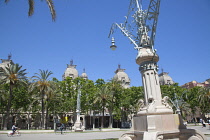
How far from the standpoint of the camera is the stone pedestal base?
6.63 metres

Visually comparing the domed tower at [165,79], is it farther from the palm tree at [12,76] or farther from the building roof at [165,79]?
the palm tree at [12,76]

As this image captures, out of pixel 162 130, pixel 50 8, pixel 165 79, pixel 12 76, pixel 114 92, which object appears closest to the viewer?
pixel 162 130

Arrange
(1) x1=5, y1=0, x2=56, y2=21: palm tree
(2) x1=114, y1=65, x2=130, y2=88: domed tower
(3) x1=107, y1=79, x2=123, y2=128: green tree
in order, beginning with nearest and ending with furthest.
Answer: (1) x1=5, y1=0, x2=56, y2=21: palm tree < (3) x1=107, y1=79, x2=123, y2=128: green tree < (2) x1=114, y1=65, x2=130, y2=88: domed tower

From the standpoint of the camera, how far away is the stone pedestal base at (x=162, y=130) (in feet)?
21.8

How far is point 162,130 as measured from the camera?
22.8ft

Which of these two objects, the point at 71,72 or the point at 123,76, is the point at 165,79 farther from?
the point at 71,72

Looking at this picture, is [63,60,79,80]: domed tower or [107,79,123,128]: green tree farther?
[63,60,79,80]: domed tower

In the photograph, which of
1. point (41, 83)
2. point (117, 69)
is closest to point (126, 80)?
point (117, 69)

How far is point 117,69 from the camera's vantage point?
78.6m

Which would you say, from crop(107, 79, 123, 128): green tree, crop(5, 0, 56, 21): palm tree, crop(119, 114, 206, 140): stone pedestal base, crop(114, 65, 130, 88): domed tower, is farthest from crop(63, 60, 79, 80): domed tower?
crop(119, 114, 206, 140): stone pedestal base

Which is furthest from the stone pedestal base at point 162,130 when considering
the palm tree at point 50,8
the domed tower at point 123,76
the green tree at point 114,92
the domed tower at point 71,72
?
the domed tower at point 123,76

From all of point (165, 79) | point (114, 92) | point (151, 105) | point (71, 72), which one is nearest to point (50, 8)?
point (151, 105)

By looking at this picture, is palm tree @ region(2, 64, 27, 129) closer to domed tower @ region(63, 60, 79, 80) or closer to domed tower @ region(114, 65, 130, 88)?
domed tower @ region(63, 60, 79, 80)

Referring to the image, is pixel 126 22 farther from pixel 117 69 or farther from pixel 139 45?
pixel 117 69
